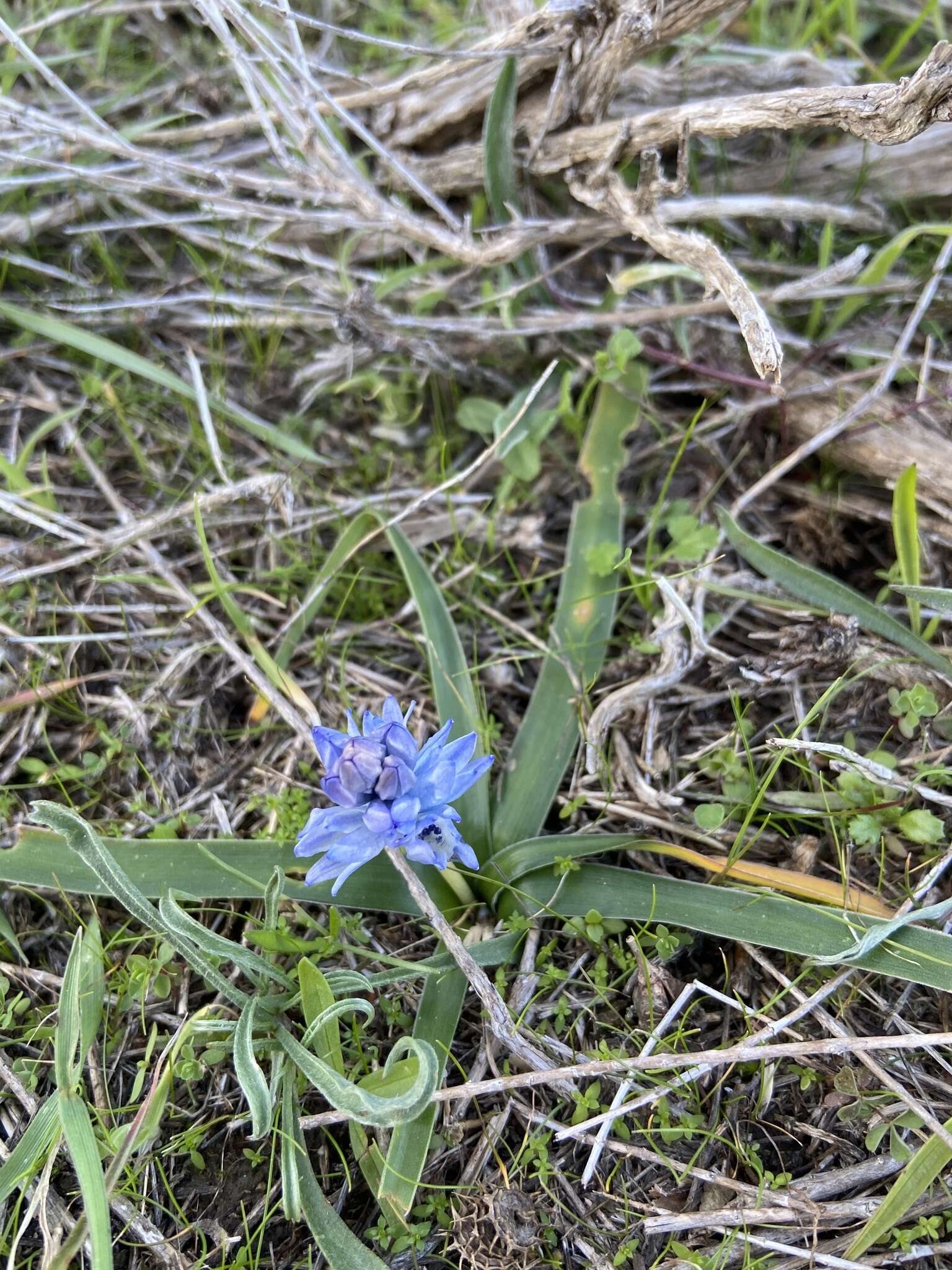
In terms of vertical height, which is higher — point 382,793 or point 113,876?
point 382,793

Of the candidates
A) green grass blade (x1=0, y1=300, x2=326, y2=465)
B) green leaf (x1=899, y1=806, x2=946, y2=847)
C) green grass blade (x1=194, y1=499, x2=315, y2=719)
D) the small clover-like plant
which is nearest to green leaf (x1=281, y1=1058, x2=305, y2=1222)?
green grass blade (x1=194, y1=499, x2=315, y2=719)

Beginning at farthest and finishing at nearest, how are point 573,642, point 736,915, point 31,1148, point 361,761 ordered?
point 573,642, point 736,915, point 31,1148, point 361,761

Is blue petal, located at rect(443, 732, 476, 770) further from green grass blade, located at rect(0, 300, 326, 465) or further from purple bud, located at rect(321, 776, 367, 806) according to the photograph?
Answer: green grass blade, located at rect(0, 300, 326, 465)

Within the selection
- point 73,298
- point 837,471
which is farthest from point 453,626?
point 73,298

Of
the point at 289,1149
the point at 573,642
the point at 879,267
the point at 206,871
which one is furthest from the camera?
the point at 879,267

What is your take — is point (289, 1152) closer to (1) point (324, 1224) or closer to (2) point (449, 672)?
(1) point (324, 1224)

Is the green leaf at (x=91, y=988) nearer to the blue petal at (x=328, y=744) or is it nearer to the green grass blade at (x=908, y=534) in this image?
the blue petal at (x=328, y=744)

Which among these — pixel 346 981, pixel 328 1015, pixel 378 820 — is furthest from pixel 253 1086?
pixel 378 820
